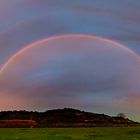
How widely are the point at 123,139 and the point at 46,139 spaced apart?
8874 millimetres

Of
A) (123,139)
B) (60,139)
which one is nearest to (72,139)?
(60,139)

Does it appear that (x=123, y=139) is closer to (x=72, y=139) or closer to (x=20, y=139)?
(x=72, y=139)

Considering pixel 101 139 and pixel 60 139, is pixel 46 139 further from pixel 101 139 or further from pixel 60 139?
pixel 101 139

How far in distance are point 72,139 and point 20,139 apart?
20.2 feet

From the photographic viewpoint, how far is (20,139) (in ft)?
175

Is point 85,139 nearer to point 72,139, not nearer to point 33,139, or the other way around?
point 72,139

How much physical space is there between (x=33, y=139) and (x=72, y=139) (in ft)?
15.1

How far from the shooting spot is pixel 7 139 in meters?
53.4

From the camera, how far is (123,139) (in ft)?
170

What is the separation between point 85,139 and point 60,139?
309 centimetres

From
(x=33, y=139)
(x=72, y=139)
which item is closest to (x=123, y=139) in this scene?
(x=72, y=139)

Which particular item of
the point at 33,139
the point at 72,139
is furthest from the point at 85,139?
the point at 33,139

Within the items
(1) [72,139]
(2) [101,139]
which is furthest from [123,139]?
(1) [72,139]

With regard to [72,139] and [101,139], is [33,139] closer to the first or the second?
[72,139]
